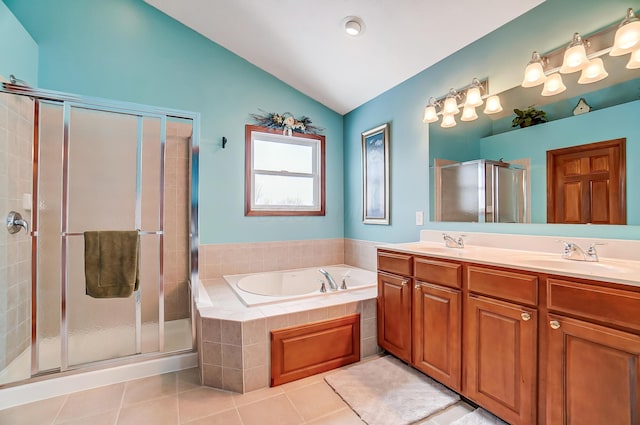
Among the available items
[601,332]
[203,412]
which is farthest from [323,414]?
[601,332]

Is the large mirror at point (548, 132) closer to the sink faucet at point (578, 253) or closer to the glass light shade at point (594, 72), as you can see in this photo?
the glass light shade at point (594, 72)

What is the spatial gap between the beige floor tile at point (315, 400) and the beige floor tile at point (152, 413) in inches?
27.2

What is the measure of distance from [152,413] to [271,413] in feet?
2.28

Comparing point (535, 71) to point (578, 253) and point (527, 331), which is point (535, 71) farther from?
point (527, 331)

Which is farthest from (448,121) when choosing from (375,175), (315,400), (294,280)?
(315,400)

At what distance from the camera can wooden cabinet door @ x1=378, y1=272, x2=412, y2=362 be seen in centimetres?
202

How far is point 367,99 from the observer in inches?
125

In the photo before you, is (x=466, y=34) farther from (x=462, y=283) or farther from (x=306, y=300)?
(x=306, y=300)

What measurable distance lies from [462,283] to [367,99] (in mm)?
2315

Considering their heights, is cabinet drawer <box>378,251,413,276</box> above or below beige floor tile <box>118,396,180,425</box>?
above

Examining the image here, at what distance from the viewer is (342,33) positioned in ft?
7.69

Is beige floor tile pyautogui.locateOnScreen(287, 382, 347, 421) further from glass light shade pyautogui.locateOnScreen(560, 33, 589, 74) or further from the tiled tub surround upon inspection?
glass light shade pyautogui.locateOnScreen(560, 33, 589, 74)

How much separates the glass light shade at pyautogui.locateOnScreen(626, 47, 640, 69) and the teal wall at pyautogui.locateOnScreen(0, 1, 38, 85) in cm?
379

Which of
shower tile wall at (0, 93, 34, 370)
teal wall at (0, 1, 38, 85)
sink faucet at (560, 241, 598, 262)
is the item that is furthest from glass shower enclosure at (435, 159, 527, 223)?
teal wall at (0, 1, 38, 85)
